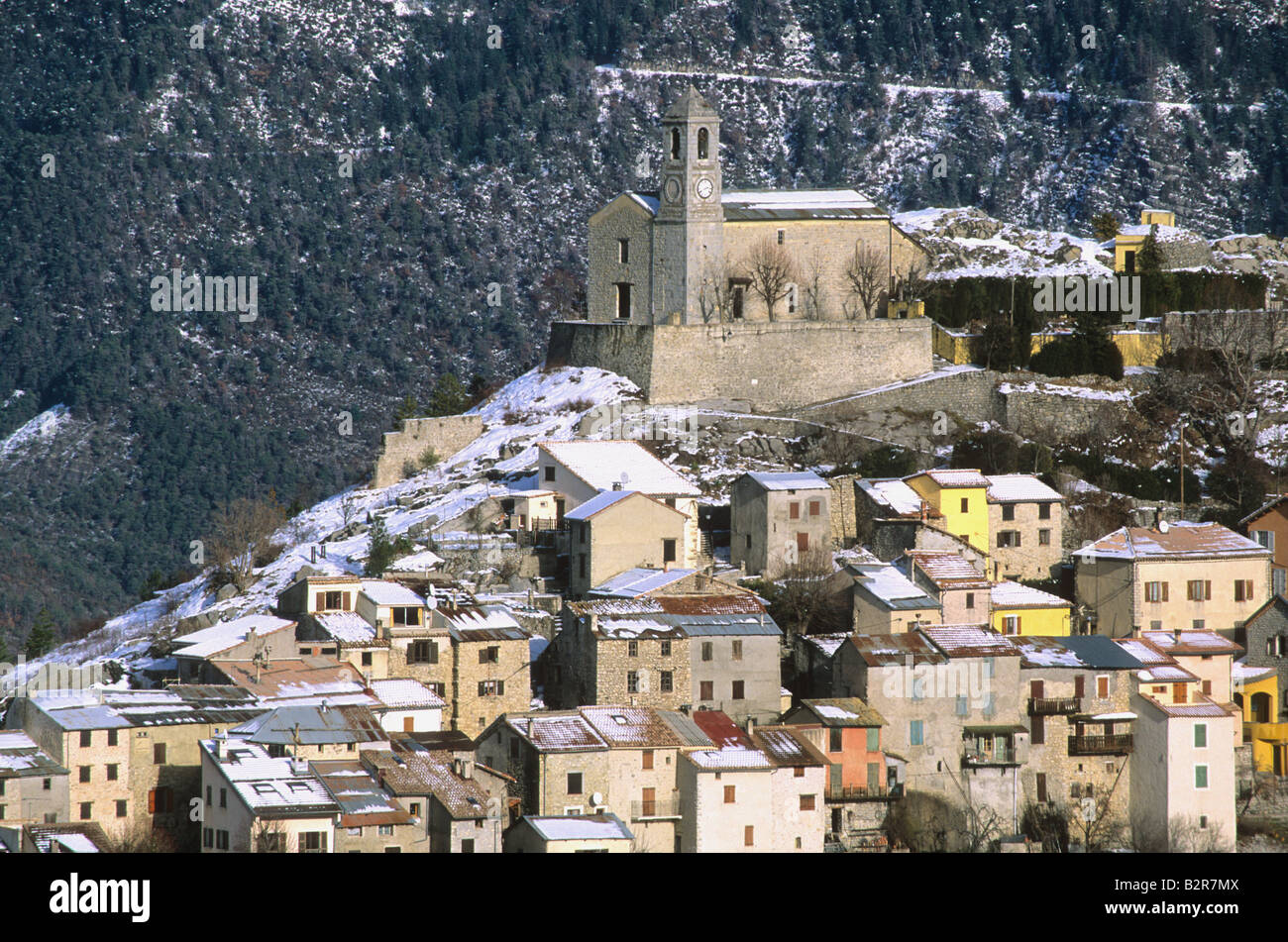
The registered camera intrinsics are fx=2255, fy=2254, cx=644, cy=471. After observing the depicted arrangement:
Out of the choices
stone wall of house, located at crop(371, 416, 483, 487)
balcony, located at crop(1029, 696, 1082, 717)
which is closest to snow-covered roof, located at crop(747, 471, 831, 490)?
balcony, located at crop(1029, 696, 1082, 717)

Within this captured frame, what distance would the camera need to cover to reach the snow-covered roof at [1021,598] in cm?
6162

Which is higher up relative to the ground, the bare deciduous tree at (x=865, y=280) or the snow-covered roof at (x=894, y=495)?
the bare deciduous tree at (x=865, y=280)

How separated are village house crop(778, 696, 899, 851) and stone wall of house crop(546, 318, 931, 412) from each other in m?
21.4

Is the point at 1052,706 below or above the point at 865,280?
below

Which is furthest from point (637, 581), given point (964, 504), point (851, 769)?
point (964, 504)

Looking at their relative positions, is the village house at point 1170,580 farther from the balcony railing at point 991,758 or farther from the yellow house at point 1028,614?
the balcony railing at point 991,758

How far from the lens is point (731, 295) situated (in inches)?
A: 3019

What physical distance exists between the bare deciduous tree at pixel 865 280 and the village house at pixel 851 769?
27.6m

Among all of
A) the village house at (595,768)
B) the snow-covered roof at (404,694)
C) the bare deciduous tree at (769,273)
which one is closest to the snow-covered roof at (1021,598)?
the village house at (595,768)

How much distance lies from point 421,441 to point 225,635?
63.7 feet

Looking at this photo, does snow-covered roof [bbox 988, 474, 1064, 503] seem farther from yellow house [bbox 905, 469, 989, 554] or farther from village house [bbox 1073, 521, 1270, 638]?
village house [bbox 1073, 521, 1270, 638]

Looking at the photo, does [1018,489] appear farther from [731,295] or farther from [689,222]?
[689,222]

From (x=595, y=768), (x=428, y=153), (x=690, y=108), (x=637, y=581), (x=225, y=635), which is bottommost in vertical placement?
(x=595, y=768)

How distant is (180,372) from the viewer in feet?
491
